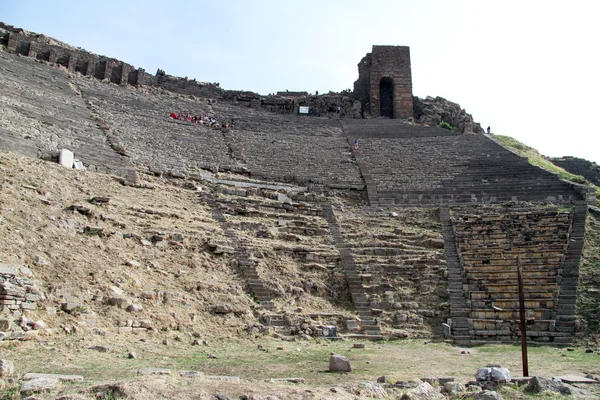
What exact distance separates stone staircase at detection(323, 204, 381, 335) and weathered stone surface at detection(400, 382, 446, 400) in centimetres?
493

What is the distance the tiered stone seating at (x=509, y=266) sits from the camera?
11266 millimetres

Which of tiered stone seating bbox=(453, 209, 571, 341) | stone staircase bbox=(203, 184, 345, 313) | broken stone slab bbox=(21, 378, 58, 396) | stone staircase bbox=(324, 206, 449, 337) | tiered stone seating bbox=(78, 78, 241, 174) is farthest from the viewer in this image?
tiered stone seating bbox=(78, 78, 241, 174)

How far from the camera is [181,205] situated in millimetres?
14164

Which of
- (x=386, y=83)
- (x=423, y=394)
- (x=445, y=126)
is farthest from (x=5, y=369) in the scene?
(x=386, y=83)

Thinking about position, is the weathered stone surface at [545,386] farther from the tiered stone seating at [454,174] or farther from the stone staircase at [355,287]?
the tiered stone seating at [454,174]

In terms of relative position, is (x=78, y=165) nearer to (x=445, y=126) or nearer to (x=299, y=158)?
(x=299, y=158)

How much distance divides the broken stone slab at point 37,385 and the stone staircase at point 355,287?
269 inches

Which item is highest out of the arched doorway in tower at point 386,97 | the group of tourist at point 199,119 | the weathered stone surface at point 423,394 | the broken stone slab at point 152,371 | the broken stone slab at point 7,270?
the arched doorway in tower at point 386,97

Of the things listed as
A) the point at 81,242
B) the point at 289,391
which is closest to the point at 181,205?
the point at 81,242

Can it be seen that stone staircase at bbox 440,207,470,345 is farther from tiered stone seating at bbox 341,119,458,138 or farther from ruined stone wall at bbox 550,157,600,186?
ruined stone wall at bbox 550,157,600,186

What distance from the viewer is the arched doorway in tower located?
31.0 metres

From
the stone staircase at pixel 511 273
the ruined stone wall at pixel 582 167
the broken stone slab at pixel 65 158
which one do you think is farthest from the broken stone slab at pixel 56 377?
the ruined stone wall at pixel 582 167

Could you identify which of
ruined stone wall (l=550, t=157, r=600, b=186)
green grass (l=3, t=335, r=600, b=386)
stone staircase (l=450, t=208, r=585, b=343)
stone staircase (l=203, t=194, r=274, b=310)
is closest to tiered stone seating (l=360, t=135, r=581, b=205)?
stone staircase (l=450, t=208, r=585, b=343)

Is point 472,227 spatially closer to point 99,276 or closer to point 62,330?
point 99,276
